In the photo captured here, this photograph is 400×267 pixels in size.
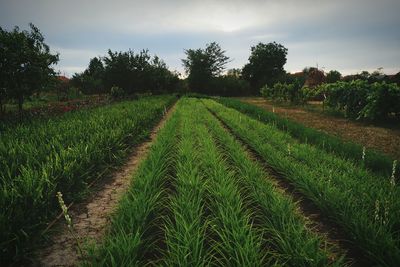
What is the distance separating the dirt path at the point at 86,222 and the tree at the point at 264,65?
152 ft

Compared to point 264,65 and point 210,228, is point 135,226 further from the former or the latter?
point 264,65

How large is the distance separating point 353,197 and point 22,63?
8843mm

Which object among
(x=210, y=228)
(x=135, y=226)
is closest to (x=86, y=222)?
(x=135, y=226)

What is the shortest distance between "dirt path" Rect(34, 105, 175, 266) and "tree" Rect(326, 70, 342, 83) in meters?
34.2

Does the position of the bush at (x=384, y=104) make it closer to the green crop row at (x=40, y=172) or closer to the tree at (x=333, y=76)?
the green crop row at (x=40, y=172)

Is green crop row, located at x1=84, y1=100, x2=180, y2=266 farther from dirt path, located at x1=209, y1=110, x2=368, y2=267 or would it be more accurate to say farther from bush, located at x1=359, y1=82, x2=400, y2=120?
bush, located at x1=359, y1=82, x2=400, y2=120

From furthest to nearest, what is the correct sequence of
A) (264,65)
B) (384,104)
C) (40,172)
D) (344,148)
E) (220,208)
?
(264,65)
(384,104)
(344,148)
(40,172)
(220,208)

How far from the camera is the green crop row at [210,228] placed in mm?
2324

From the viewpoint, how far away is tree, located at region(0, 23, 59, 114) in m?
7.70

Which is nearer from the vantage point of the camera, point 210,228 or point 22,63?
point 210,228

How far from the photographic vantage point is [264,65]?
2110 inches

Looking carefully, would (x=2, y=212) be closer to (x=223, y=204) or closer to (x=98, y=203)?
(x=98, y=203)

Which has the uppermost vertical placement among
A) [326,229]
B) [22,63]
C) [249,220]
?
[22,63]

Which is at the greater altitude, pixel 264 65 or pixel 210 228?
pixel 264 65
